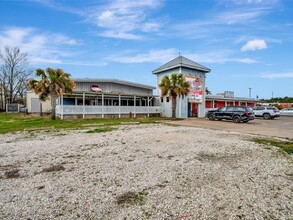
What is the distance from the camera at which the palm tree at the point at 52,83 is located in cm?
1689

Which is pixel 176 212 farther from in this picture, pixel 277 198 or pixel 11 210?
pixel 11 210

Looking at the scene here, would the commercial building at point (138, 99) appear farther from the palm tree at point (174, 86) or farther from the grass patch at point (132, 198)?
the grass patch at point (132, 198)

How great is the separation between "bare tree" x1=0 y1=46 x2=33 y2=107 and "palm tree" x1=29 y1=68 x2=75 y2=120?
28669mm

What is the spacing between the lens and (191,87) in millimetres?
25062

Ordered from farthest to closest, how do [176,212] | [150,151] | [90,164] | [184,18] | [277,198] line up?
[184,18] → [150,151] → [90,164] → [277,198] → [176,212]

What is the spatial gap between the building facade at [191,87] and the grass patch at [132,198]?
21074mm

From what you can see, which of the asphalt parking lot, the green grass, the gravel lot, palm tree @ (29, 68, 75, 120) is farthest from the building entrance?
the gravel lot

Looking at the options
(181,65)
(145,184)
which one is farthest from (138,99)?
(145,184)

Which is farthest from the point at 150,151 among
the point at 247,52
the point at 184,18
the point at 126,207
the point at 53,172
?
the point at 247,52

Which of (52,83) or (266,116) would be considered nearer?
(52,83)

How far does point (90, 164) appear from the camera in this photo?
16.8ft

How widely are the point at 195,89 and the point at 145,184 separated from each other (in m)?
23.4

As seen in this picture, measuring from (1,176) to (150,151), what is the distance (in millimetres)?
4307

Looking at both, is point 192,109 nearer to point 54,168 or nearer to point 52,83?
point 52,83
